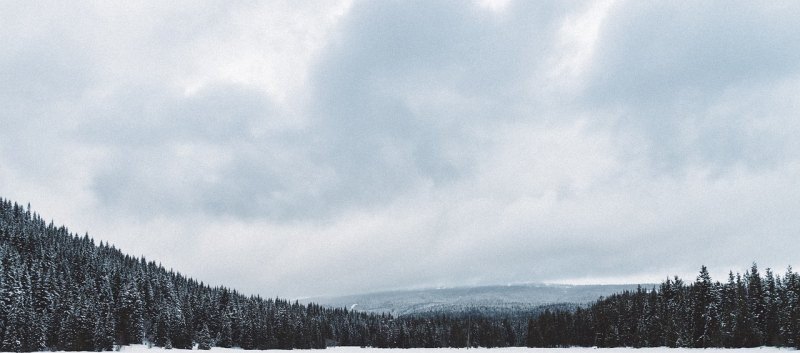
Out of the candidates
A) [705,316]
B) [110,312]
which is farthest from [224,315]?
[705,316]

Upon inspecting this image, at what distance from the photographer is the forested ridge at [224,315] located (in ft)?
373

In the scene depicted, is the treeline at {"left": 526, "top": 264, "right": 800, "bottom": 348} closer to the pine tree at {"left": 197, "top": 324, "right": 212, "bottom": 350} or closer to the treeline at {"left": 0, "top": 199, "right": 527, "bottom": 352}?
the treeline at {"left": 0, "top": 199, "right": 527, "bottom": 352}

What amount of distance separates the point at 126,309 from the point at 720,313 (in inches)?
5064

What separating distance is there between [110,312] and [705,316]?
12881 centimetres

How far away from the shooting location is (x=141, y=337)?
137 meters

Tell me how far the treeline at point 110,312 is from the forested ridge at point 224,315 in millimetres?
257

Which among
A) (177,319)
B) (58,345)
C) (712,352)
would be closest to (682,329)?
(712,352)

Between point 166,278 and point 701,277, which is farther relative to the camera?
point 166,278

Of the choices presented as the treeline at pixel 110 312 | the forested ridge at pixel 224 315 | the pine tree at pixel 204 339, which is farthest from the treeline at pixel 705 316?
the pine tree at pixel 204 339

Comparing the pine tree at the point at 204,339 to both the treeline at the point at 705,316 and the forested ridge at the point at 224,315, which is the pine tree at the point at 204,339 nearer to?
the forested ridge at the point at 224,315

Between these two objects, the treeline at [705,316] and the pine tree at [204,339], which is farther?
the pine tree at [204,339]

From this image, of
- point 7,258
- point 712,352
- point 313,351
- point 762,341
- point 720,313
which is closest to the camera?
point 712,352

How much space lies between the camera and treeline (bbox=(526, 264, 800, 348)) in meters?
112

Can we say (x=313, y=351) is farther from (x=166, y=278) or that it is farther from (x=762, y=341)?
(x=762, y=341)
